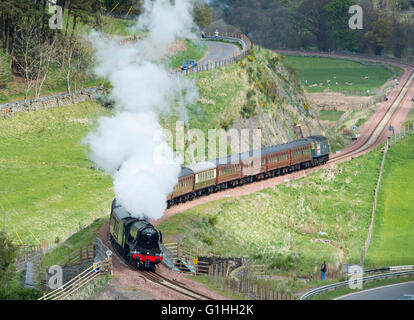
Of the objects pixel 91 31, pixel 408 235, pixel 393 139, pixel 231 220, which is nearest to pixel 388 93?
pixel 393 139

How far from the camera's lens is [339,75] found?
172500 mm

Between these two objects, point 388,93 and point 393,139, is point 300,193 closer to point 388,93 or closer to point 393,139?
point 393,139

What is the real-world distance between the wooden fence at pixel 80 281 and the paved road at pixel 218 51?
6185 centimetres

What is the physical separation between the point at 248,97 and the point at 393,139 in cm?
2144

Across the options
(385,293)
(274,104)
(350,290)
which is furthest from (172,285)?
(274,104)

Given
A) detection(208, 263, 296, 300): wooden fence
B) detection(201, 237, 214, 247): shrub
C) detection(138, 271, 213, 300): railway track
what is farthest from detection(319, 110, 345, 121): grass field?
detection(138, 271, 213, 300): railway track

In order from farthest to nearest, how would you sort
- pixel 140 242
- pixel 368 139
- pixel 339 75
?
pixel 339 75, pixel 368 139, pixel 140 242

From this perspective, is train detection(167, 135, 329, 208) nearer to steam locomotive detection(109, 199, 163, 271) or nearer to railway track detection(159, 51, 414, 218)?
railway track detection(159, 51, 414, 218)

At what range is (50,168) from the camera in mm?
72500

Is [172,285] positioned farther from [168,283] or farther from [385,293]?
[385,293]

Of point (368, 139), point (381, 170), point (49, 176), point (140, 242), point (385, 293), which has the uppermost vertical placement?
point (140, 242)

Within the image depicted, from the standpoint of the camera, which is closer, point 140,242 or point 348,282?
point 140,242

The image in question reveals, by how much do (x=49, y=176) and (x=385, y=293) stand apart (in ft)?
116

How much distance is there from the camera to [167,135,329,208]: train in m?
63.0
